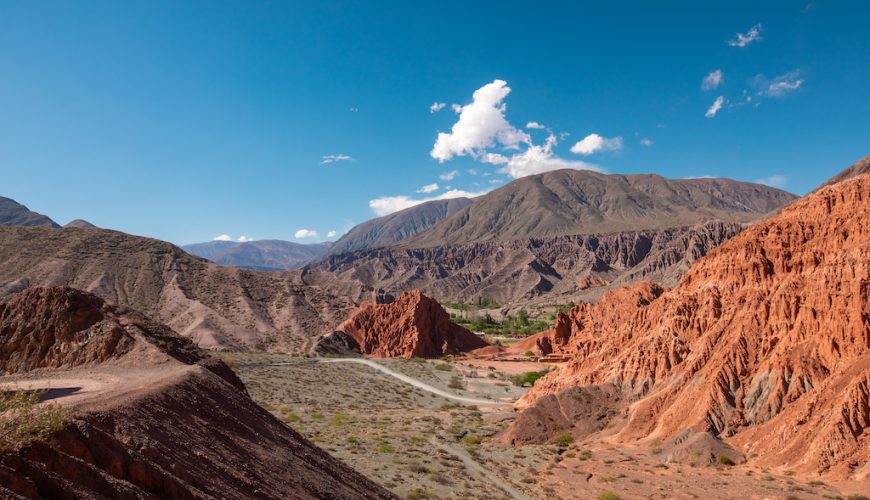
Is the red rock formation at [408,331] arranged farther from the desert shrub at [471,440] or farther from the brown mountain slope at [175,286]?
the desert shrub at [471,440]

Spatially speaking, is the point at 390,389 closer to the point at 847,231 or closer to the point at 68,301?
the point at 68,301

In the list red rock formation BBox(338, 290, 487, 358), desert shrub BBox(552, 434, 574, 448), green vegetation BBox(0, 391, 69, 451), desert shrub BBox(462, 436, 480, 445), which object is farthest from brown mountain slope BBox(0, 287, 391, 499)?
red rock formation BBox(338, 290, 487, 358)

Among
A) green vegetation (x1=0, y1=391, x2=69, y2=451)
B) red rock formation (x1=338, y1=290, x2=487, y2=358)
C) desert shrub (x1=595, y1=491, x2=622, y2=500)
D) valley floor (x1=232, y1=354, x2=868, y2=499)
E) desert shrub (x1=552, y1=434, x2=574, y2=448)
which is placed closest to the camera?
green vegetation (x1=0, y1=391, x2=69, y2=451)

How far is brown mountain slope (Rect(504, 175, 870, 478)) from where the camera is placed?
25.3 m

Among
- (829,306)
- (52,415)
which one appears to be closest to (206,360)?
(52,415)

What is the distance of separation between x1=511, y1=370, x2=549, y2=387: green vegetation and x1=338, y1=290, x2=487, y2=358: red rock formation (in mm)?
23282

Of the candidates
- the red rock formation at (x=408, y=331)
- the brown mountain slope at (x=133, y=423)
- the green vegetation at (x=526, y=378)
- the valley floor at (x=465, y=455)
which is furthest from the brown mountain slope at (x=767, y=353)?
the red rock formation at (x=408, y=331)

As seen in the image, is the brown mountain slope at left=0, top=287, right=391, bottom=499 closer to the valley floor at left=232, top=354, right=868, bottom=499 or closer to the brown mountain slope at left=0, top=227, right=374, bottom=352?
the valley floor at left=232, top=354, right=868, bottom=499

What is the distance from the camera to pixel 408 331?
3292 inches

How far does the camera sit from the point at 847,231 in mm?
31062

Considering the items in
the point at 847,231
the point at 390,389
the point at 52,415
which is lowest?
the point at 390,389

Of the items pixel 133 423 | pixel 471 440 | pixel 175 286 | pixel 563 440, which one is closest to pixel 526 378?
pixel 563 440

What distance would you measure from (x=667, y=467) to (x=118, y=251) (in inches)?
3716

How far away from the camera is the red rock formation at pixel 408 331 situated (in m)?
82.8
